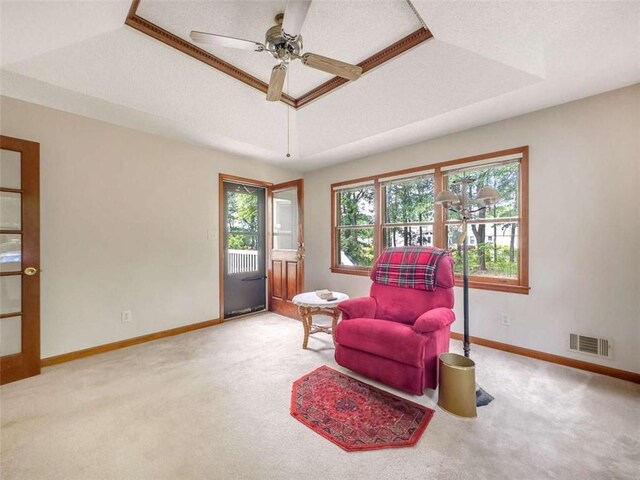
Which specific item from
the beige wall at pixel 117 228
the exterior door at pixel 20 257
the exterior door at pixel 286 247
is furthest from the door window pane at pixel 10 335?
the exterior door at pixel 286 247

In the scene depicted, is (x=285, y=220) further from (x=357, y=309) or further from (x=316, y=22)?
(x=316, y=22)

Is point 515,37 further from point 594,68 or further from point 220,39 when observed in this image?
point 220,39

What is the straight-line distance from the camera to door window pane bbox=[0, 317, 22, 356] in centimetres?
236

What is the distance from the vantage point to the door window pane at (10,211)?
238cm

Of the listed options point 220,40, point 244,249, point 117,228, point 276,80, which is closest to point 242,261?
point 244,249

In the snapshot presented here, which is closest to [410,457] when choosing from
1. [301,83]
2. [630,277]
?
[630,277]

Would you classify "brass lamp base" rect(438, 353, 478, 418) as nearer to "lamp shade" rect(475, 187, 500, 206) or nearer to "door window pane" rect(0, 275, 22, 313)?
"lamp shade" rect(475, 187, 500, 206)

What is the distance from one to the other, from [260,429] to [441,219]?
2.95 m

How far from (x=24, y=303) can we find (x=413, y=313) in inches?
139

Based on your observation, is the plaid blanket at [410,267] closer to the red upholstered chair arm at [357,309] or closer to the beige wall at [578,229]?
the red upholstered chair arm at [357,309]

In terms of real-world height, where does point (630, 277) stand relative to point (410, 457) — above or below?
above

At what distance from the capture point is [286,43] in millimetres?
1703

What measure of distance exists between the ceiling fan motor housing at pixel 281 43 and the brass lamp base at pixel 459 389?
7.81 ft

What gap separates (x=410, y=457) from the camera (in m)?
1.51
